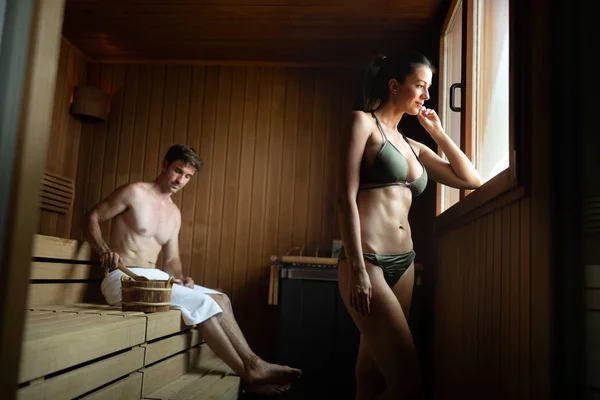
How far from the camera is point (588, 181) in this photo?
1.17 meters

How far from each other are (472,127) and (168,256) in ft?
7.36

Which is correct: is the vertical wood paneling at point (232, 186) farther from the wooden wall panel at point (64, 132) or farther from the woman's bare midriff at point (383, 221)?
the woman's bare midriff at point (383, 221)

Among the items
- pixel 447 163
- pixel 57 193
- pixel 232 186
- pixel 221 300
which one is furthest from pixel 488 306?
pixel 57 193

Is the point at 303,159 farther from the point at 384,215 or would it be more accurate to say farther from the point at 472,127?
the point at 384,215

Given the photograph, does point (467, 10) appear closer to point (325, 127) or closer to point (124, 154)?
point (325, 127)

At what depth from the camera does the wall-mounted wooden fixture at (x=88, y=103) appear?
4.55 m

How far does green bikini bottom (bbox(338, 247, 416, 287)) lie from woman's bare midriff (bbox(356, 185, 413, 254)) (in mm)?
20

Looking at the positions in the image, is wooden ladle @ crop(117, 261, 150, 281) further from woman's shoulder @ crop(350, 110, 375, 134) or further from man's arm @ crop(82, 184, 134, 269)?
woman's shoulder @ crop(350, 110, 375, 134)

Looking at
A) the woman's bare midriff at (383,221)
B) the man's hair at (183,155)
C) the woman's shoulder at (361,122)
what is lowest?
the woman's bare midriff at (383,221)

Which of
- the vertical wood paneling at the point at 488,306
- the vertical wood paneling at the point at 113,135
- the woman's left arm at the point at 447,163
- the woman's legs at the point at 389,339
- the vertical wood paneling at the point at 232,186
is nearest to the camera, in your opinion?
the vertical wood paneling at the point at 488,306

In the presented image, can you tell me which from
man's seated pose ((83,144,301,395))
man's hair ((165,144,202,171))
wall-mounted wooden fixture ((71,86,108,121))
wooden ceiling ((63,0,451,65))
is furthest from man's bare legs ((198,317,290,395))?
wall-mounted wooden fixture ((71,86,108,121))

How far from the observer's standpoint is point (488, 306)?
199cm

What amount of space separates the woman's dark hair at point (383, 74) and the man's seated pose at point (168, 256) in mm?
1582

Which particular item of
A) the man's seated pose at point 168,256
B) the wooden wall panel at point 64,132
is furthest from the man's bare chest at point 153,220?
the wooden wall panel at point 64,132
